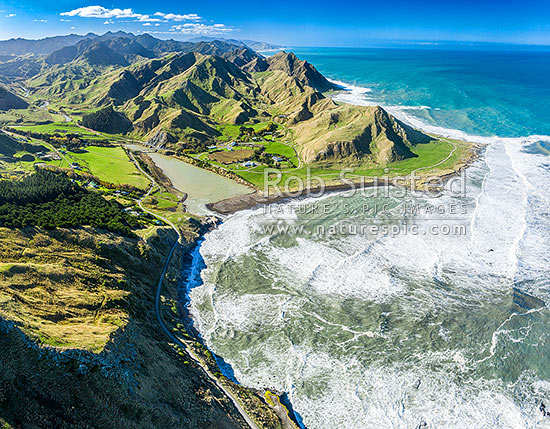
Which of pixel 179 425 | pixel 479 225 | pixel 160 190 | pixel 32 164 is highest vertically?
pixel 32 164

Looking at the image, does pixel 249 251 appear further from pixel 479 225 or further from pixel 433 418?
pixel 479 225

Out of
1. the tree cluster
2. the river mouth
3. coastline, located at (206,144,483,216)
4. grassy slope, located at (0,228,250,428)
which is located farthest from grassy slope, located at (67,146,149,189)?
grassy slope, located at (0,228,250,428)

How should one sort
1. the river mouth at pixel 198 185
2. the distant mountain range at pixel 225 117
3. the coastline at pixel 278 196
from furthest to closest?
the distant mountain range at pixel 225 117 < the river mouth at pixel 198 185 < the coastline at pixel 278 196

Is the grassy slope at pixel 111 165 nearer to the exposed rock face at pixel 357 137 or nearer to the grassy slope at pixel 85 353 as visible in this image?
the grassy slope at pixel 85 353

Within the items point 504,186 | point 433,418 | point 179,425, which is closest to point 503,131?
point 504,186

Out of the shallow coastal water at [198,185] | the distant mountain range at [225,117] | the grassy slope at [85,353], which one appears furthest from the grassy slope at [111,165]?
the grassy slope at [85,353]

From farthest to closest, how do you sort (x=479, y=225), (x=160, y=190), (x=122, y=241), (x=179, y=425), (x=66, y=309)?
(x=160, y=190) → (x=479, y=225) → (x=122, y=241) → (x=66, y=309) → (x=179, y=425)
